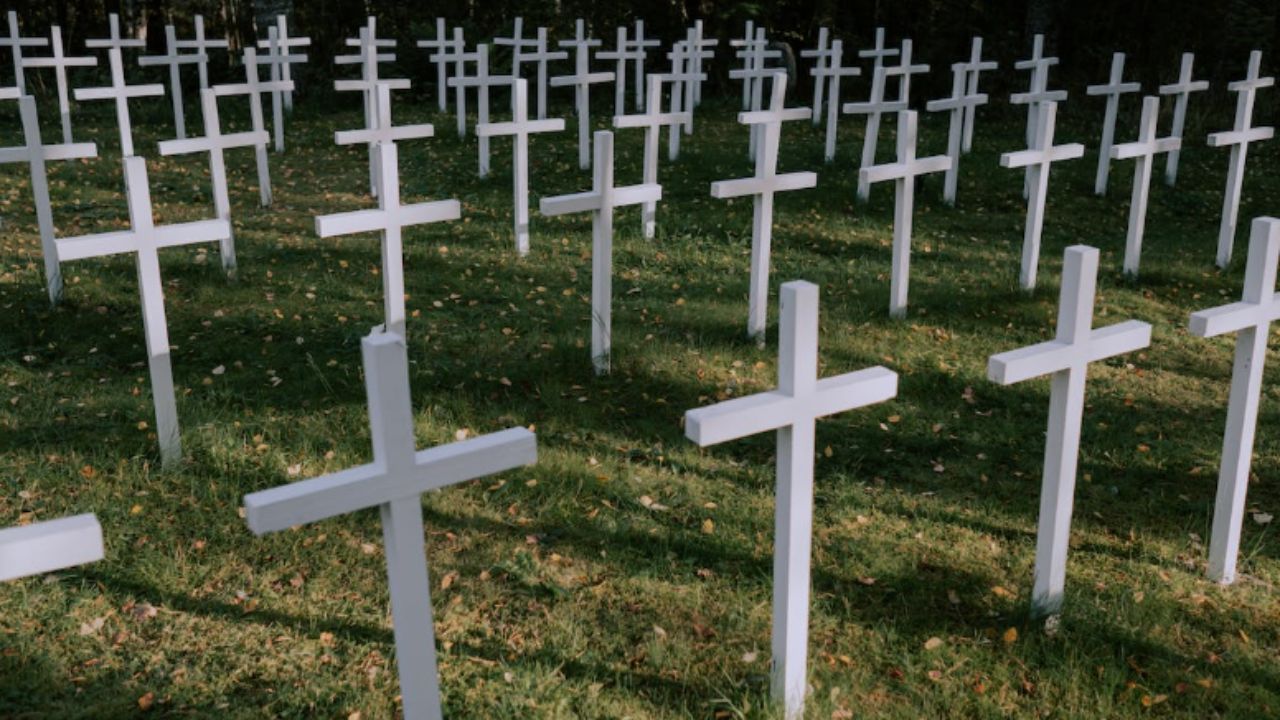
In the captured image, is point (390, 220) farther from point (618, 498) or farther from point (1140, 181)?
point (1140, 181)

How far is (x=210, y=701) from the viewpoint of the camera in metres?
3.47

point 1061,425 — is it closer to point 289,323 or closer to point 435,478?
point 435,478

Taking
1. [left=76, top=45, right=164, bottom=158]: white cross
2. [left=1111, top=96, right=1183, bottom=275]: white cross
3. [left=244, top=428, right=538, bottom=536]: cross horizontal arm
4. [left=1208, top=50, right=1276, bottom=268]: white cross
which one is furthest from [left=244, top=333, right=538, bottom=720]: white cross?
[left=76, top=45, right=164, bottom=158]: white cross

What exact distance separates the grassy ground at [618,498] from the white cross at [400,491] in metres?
0.67

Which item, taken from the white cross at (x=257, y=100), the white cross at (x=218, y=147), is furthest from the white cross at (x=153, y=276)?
the white cross at (x=257, y=100)

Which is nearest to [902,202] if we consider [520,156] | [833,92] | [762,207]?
[762,207]

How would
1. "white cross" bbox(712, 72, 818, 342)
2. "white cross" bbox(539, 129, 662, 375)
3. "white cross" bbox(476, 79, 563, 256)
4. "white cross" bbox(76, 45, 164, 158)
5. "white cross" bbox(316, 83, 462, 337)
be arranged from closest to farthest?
"white cross" bbox(316, 83, 462, 337) < "white cross" bbox(539, 129, 662, 375) < "white cross" bbox(712, 72, 818, 342) < "white cross" bbox(476, 79, 563, 256) < "white cross" bbox(76, 45, 164, 158)

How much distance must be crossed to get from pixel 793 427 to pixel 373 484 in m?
1.16

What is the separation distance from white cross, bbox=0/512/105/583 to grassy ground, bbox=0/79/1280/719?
4.39 feet

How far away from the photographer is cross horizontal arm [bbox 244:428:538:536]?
2.59 meters

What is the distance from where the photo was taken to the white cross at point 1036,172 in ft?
25.8

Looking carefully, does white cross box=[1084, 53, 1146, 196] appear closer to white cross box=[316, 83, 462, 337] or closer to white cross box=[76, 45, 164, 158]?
white cross box=[316, 83, 462, 337]

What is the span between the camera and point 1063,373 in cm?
370

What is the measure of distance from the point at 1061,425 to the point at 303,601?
104 inches
